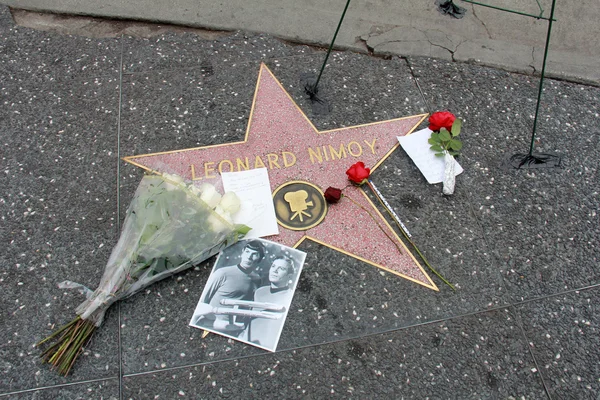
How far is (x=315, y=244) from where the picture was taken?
218cm

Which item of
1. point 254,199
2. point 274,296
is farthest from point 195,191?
point 274,296

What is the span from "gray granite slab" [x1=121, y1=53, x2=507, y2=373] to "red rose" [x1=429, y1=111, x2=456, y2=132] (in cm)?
18

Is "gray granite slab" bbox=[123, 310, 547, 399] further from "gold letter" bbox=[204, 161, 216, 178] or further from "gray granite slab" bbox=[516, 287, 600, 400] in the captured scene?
"gold letter" bbox=[204, 161, 216, 178]

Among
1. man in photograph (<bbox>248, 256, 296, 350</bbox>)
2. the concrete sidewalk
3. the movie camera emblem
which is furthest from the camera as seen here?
the concrete sidewalk

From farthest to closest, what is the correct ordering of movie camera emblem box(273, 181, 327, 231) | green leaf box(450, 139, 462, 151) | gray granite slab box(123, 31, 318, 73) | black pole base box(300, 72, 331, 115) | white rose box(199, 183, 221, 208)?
gray granite slab box(123, 31, 318, 73)
black pole base box(300, 72, 331, 115)
green leaf box(450, 139, 462, 151)
movie camera emblem box(273, 181, 327, 231)
white rose box(199, 183, 221, 208)

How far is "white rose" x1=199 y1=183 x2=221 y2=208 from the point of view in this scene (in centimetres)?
211

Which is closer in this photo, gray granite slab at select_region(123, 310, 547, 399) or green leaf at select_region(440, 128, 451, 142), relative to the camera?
gray granite slab at select_region(123, 310, 547, 399)

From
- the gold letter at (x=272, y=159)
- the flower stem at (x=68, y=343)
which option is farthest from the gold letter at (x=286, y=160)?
the flower stem at (x=68, y=343)

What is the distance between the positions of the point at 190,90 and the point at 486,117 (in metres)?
1.84

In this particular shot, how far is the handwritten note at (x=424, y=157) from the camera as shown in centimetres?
242

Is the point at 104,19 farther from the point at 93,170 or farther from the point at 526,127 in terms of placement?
the point at 526,127

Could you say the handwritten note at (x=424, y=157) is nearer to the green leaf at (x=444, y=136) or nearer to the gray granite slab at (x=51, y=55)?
the green leaf at (x=444, y=136)

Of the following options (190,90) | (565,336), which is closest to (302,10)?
(190,90)

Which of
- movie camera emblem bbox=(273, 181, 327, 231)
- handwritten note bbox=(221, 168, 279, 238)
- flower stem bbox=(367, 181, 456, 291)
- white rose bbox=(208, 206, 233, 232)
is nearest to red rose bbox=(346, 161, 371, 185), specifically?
flower stem bbox=(367, 181, 456, 291)
